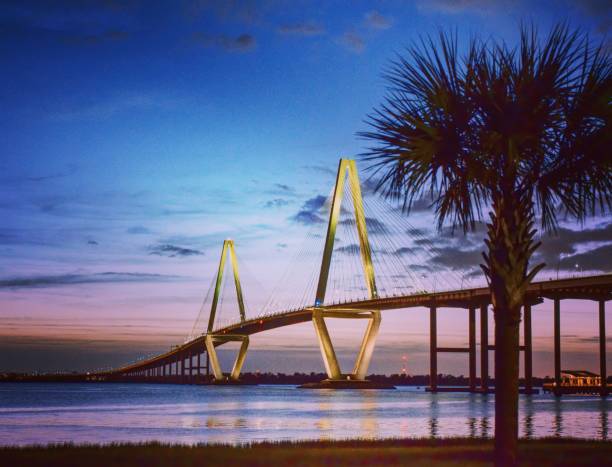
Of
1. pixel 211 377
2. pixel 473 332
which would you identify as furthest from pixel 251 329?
pixel 211 377

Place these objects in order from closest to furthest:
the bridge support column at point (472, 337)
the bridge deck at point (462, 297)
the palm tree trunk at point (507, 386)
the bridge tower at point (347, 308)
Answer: the palm tree trunk at point (507, 386)
the bridge deck at point (462, 297)
the bridge tower at point (347, 308)
the bridge support column at point (472, 337)

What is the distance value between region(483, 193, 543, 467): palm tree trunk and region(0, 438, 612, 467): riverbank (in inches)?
56.8

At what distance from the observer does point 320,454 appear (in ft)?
59.0

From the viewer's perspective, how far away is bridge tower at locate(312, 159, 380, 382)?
84.8m

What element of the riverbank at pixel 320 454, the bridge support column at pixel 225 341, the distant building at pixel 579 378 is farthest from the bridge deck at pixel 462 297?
the riverbank at pixel 320 454

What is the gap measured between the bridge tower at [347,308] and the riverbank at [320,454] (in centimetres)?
6309

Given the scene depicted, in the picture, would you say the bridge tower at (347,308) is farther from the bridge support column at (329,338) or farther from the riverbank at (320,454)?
the riverbank at (320,454)

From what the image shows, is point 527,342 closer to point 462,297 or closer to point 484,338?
point 484,338

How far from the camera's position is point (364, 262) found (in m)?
85.1


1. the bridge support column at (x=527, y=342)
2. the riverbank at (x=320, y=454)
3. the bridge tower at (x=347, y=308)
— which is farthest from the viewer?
the bridge support column at (x=527, y=342)

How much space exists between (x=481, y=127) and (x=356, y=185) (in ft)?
242

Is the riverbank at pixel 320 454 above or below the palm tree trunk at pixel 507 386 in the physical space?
below

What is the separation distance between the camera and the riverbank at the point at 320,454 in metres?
16.1

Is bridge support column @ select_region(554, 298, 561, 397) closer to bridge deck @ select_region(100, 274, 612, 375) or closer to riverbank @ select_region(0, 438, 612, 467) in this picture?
bridge deck @ select_region(100, 274, 612, 375)
